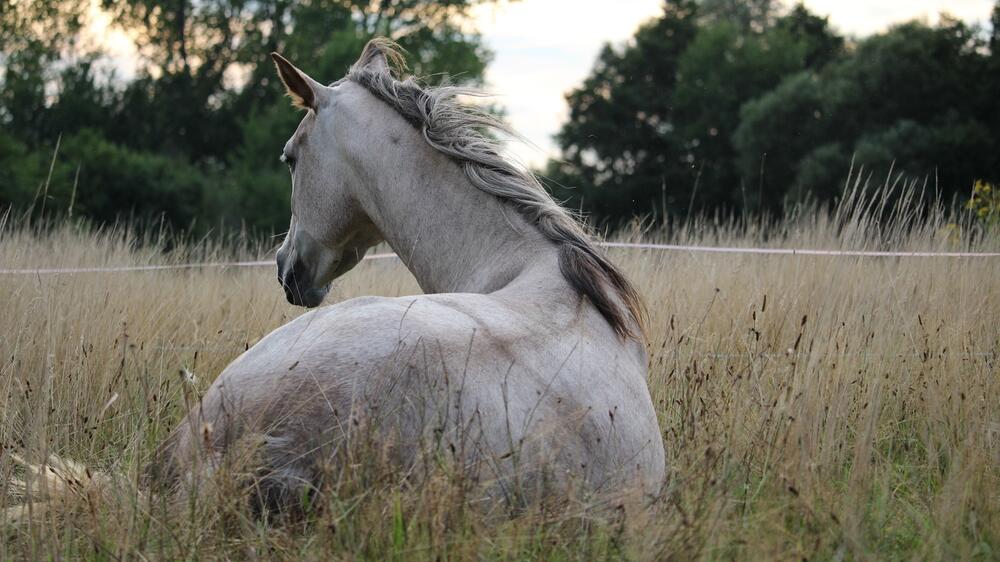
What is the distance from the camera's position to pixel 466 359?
2643 mm

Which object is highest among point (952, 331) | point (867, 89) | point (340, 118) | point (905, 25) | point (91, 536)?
point (905, 25)

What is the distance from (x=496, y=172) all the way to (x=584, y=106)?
114ft

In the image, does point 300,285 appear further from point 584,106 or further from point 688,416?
point 584,106

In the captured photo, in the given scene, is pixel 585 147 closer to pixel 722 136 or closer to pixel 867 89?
pixel 722 136

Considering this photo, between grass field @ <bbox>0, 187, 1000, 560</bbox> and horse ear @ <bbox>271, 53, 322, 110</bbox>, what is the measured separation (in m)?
1.20

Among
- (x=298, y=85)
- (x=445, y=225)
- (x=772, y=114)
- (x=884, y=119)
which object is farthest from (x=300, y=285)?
(x=772, y=114)

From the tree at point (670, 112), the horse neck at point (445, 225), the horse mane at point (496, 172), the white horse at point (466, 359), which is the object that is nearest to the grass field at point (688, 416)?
the white horse at point (466, 359)

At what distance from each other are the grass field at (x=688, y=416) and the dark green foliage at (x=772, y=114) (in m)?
19.8

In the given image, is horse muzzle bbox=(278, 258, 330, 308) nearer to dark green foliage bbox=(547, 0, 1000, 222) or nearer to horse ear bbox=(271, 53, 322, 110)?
horse ear bbox=(271, 53, 322, 110)

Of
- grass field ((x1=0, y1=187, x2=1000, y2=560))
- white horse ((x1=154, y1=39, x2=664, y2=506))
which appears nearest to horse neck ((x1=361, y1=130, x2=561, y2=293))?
white horse ((x1=154, y1=39, x2=664, y2=506))

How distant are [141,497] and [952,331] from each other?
405 centimetres

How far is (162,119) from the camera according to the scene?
3781 centimetres

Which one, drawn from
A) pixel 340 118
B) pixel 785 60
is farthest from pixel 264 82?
pixel 340 118

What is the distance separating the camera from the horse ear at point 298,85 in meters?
4.23
